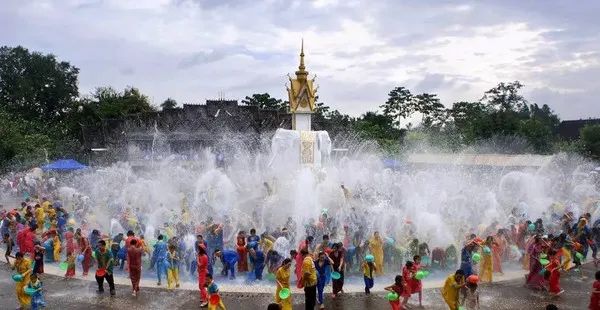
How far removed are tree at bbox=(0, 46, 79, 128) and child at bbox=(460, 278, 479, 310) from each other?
206 ft

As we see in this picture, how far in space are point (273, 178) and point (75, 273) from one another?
9.65 metres

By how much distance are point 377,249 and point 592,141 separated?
3882 centimetres

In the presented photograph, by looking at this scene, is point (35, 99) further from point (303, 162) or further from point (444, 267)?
point (444, 267)

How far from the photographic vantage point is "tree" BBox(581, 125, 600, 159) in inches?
1796

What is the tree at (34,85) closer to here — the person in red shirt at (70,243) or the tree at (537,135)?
the tree at (537,135)

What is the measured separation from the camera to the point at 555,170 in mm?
38406

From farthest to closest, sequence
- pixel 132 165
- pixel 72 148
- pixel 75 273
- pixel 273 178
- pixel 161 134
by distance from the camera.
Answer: pixel 72 148, pixel 161 134, pixel 132 165, pixel 273 178, pixel 75 273

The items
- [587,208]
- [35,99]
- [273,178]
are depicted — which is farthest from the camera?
[35,99]

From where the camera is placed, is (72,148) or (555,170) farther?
(72,148)

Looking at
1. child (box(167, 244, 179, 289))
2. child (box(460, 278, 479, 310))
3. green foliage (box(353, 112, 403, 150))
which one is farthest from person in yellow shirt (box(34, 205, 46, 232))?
green foliage (box(353, 112, 403, 150))

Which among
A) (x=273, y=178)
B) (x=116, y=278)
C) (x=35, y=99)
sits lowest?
(x=116, y=278)

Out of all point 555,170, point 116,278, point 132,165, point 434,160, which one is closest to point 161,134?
point 132,165

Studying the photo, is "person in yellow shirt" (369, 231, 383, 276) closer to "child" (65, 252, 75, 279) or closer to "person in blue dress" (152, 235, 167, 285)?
"person in blue dress" (152, 235, 167, 285)

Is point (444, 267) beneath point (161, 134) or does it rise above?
beneath
